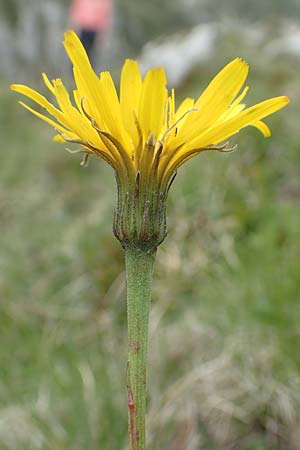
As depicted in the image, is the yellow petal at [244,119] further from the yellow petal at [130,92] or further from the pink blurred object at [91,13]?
the pink blurred object at [91,13]

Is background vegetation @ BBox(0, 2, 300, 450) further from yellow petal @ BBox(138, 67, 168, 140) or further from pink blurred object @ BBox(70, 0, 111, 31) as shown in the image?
pink blurred object @ BBox(70, 0, 111, 31)

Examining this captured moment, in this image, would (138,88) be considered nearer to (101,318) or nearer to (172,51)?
(101,318)

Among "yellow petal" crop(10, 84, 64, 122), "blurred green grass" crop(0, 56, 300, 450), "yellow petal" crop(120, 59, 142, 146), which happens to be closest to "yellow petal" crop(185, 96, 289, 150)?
"yellow petal" crop(120, 59, 142, 146)

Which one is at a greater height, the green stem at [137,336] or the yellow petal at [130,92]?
the yellow petal at [130,92]

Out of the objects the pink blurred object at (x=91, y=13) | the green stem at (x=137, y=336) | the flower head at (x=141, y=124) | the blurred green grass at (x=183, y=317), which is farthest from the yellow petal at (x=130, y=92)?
the pink blurred object at (x=91, y=13)

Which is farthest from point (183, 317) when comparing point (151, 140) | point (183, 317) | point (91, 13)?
point (91, 13)

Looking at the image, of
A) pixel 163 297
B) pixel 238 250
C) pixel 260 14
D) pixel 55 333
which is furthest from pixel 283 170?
pixel 260 14
